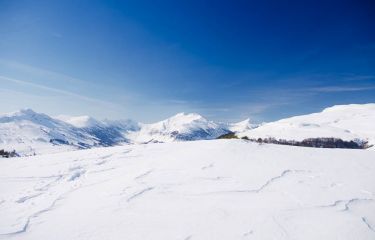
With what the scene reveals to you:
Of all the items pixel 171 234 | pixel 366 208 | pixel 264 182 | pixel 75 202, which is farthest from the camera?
pixel 264 182

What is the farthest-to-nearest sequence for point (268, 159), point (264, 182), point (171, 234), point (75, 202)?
point (268, 159) → point (264, 182) → point (75, 202) → point (171, 234)

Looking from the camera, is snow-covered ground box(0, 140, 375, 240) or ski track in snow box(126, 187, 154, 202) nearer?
snow-covered ground box(0, 140, 375, 240)

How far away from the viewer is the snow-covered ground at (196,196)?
6.77 meters

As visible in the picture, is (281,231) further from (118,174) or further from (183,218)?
(118,174)

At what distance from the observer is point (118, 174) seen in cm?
1234

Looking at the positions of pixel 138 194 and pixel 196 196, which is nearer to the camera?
pixel 196 196

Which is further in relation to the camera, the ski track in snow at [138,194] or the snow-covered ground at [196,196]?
the ski track in snow at [138,194]

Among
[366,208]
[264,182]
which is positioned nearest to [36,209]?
[264,182]

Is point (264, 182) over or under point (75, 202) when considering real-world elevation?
over

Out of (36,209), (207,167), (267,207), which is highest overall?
(207,167)

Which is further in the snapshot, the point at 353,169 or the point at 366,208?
the point at 353,169

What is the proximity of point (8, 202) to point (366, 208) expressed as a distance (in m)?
11.6

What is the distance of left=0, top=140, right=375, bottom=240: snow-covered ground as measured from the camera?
677 centimetres

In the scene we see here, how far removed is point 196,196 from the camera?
Answer: 9.09 metres
